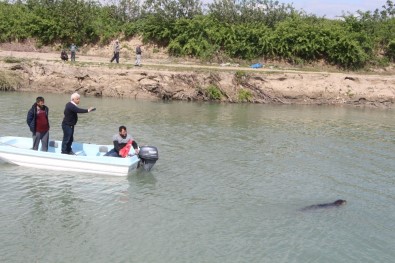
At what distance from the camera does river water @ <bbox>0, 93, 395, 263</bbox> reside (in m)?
9.66

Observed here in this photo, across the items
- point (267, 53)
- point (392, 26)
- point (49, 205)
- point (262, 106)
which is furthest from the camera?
point (392, 26)

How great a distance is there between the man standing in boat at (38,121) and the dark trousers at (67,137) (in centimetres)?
52

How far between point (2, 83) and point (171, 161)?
61.5 feet

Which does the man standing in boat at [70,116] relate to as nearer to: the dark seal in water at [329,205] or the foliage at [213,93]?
the dark seal in water at [329,205]

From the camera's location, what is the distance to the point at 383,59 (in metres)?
40.3

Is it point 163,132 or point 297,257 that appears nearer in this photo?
point 297,257

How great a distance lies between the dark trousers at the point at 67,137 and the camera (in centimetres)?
1404

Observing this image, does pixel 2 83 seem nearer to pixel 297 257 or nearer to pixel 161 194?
pixel 161 194

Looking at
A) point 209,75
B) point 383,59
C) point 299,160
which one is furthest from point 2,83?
point 383,59

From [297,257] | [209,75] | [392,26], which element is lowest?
[297,257]

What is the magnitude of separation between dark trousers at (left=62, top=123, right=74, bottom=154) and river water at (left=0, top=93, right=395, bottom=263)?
0.82 metres

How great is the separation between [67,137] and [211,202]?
15.4ft

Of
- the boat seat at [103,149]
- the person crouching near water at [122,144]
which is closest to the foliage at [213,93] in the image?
the boat seat at [103,149]

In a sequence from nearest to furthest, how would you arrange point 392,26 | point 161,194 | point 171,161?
point 161,194
point 171,161
point 392,26
